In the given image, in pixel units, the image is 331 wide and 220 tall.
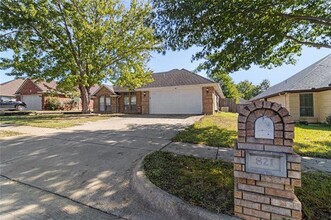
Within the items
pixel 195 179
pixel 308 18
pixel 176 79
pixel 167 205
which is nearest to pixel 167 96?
pixel 176 79

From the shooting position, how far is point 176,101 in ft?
59.0

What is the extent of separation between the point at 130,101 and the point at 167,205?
19554 mm

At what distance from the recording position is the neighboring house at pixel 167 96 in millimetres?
16812

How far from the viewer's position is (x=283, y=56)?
10039 mm

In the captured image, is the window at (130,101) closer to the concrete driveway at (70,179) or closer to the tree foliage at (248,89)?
the concrete driveway at (70,179)

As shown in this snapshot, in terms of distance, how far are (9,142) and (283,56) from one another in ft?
40.8

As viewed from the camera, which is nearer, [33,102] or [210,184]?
[210,184]

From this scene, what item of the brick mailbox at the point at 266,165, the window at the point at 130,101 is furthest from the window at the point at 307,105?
the window at the point at 130,101

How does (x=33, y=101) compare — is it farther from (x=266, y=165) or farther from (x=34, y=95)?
(x=266, y=165)

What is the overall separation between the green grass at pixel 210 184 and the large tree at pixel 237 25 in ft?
13.6

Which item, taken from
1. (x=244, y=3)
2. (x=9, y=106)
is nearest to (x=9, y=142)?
(x=244, y=3)

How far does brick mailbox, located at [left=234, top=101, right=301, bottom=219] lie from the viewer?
2197 millimetres

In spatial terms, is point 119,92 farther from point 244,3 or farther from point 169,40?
point 244,3

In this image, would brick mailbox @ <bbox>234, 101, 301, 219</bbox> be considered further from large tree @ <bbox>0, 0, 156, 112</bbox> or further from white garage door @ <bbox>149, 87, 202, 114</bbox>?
white garage door @ <bbox>149, 87, 202, 114</bbox>
